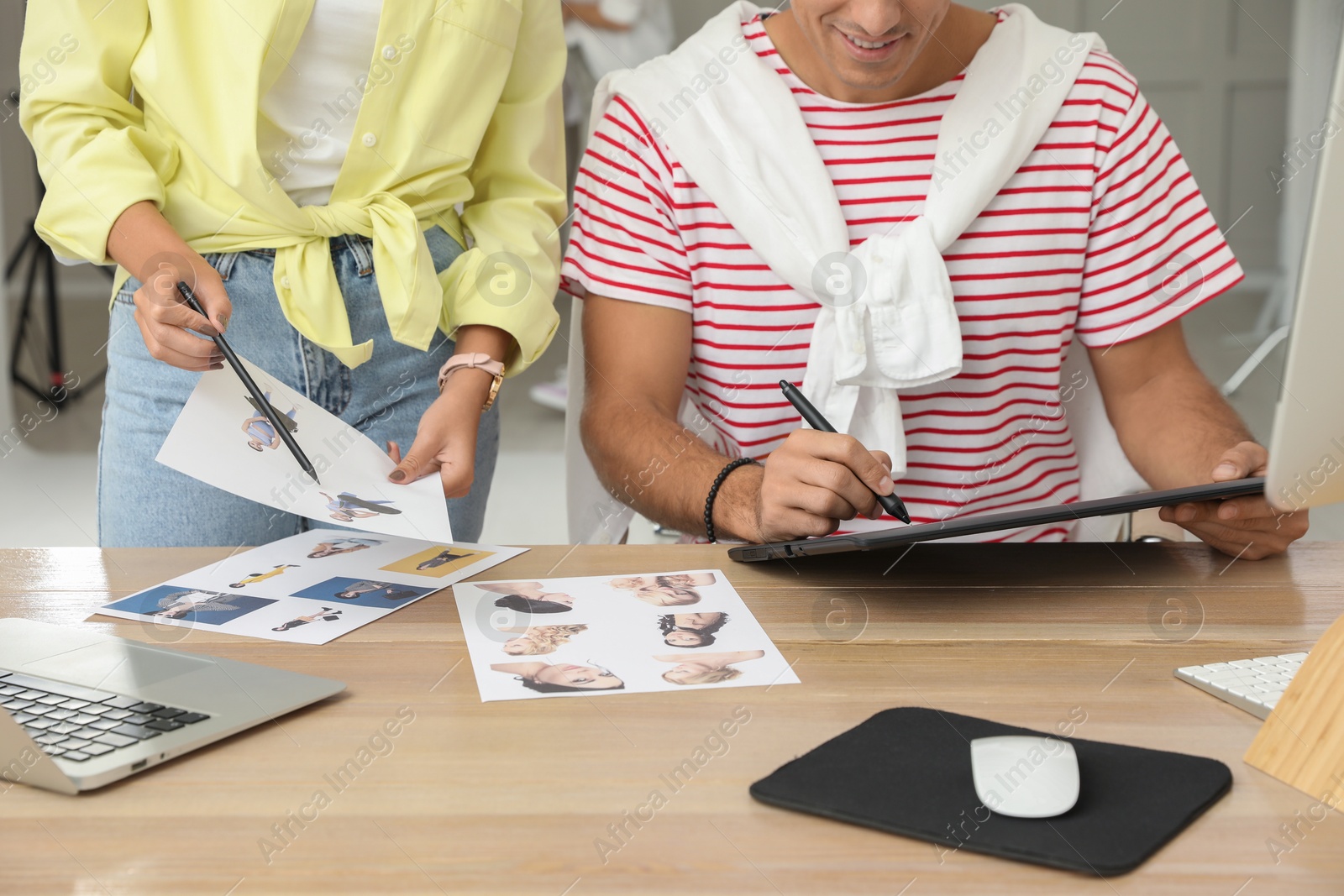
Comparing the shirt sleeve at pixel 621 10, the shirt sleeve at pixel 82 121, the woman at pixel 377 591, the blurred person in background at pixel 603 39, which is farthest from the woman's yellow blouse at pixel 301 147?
the shirt sleeve at pixel 621 10

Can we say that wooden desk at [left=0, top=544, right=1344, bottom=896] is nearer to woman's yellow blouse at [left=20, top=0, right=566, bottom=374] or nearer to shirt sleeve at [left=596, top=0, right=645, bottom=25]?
woman's yellow blouse at [left=20, top=0, right=566, bottom=374]

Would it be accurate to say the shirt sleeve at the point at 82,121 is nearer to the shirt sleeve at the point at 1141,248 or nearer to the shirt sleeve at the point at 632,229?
the shirt sleeve at the point at 632,229

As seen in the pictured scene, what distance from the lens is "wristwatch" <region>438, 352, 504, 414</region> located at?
110 cm

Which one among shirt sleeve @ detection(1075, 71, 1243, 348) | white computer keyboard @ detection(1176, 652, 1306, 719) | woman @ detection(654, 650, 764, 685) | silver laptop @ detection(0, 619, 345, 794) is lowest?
white computer keyboard @ detection(1176, 652, 1306, 719)

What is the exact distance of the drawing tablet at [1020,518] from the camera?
78cm

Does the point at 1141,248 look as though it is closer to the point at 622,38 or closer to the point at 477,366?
the point at 477,366

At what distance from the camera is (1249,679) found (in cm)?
69

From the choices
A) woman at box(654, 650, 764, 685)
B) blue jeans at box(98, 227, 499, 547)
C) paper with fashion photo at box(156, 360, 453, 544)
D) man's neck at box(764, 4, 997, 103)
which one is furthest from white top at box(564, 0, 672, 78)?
woman at box(654, 650, 764, 685)

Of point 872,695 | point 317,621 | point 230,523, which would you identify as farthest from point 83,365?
point 872,695

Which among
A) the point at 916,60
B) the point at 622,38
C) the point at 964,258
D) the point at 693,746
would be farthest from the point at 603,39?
the point at 693,746

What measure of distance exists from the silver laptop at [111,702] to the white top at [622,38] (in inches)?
136

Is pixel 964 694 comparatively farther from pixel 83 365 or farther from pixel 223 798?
pixel 83 365

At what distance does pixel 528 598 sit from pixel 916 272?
0.55 meters

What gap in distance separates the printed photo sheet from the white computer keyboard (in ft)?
1.70
